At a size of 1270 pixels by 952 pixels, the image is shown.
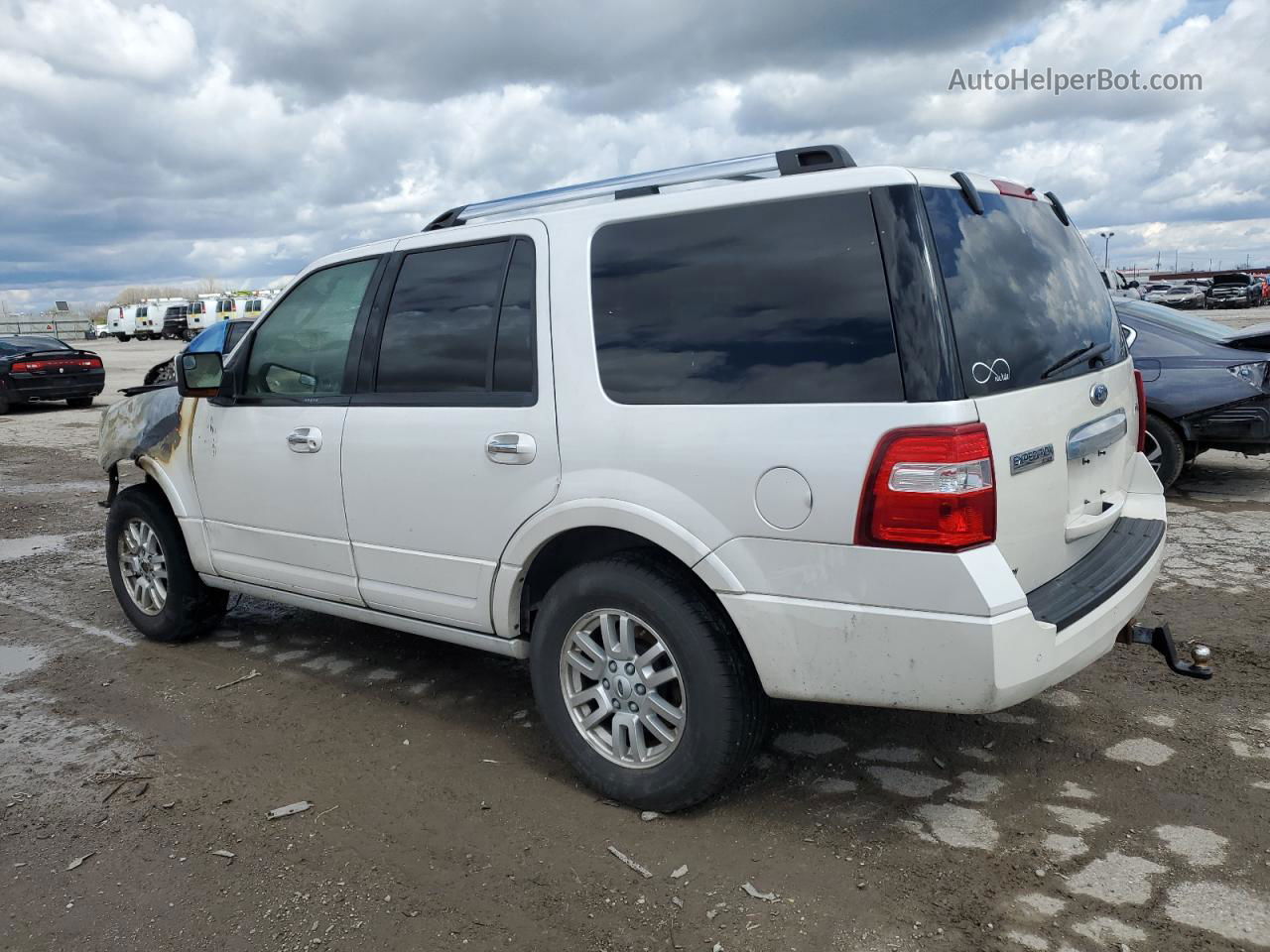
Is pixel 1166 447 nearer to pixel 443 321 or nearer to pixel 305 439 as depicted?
pixel 443 321

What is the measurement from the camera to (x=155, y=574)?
17.4ft

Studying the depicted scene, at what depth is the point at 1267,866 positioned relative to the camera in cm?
289

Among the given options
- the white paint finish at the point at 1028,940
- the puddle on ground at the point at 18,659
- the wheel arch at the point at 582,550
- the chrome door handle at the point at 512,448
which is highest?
the chrome door handle at the point at 512,448

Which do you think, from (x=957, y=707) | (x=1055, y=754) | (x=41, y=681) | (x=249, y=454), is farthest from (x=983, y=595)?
(x=41, y=681)

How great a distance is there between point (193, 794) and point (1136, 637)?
132 inches

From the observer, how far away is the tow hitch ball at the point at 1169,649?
10.8ft

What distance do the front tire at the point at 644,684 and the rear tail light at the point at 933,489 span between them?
68 cm

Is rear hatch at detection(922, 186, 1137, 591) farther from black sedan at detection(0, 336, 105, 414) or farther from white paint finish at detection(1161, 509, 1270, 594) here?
black sedan at detection(0, 336, 105, 414)

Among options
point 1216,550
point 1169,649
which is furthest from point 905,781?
point 1216,550

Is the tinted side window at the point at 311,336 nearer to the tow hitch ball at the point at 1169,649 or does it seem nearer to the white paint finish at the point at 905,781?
the white paint finish at the point at 905,781

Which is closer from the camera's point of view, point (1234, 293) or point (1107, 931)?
point (1107, 931)

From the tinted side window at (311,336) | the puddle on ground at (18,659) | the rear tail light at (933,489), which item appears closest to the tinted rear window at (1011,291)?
the rear tail light at (933,489)

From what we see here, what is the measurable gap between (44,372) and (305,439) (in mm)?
17848

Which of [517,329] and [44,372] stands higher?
[517,329]
